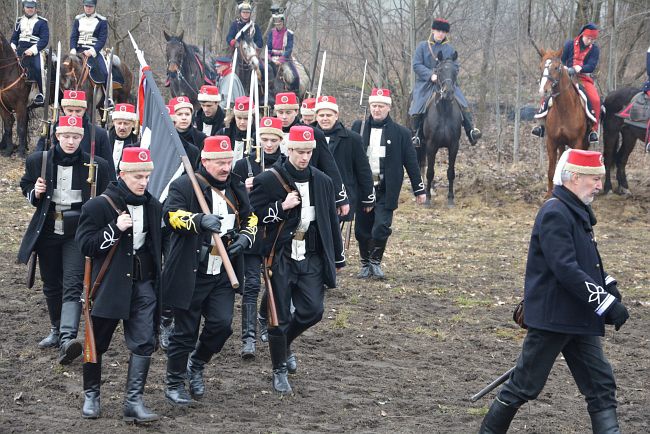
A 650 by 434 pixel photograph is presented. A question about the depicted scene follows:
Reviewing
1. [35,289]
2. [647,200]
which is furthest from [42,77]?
[647,200]

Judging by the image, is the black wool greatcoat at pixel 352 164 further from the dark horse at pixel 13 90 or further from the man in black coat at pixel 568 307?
the dark horse at pixel 13 90

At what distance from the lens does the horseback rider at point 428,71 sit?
18500 millimetres

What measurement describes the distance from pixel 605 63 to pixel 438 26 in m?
8.11

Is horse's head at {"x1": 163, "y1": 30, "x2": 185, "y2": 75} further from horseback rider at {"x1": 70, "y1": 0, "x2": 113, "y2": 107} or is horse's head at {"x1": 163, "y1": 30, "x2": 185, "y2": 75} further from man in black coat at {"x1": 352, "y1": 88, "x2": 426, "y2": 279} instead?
man in black coat at {"x1": 352, "y1": 88, "x2": 426, "y2": 279}

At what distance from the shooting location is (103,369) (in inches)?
320

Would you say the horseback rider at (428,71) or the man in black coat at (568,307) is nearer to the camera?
the man in black coat at (568,307)


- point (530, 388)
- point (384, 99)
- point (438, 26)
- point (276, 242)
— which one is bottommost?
point (530, 388)

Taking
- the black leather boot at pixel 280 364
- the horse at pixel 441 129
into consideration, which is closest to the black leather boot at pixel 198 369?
the black leather boot at pixel 280 364

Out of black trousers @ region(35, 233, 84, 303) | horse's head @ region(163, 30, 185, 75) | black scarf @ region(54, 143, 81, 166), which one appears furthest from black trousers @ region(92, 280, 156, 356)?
horse's head @ region(163, 30, 185, 75)

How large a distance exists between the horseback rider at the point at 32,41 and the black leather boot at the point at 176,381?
501 inches

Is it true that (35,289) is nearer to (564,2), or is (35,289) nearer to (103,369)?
(103,369)

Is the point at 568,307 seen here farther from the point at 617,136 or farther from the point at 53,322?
the point at 617,136

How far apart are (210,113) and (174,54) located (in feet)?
27.8

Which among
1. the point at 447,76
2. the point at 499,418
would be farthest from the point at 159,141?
the point at 447,76
